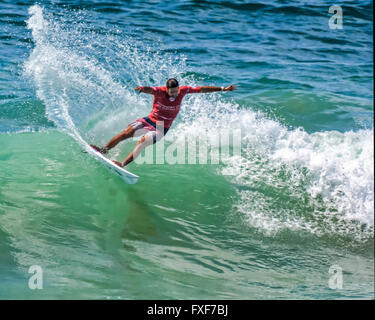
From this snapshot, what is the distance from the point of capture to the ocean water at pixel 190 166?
5.75 metres

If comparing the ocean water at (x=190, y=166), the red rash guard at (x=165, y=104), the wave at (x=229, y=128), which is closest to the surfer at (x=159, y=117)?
the red rash guard at (x=165, y=104)

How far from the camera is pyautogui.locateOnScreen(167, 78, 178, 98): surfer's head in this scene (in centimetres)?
777

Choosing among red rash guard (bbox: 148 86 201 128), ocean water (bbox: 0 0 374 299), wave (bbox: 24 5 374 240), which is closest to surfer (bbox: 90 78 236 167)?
red rash guard (bbox: 148 86 201 128)

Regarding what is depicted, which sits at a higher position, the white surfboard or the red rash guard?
the red rash guard

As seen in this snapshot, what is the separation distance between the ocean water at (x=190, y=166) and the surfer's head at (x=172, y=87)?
162cm

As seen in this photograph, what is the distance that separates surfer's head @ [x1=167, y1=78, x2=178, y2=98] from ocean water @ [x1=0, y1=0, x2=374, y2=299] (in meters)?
1.62

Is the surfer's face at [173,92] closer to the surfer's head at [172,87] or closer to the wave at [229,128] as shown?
the surfer's head at [172,87]

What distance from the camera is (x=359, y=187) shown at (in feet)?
26.1

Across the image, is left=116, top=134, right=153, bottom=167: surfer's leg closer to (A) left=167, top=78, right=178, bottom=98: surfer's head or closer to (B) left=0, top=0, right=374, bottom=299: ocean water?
(B) left=0, top=0, right=374, bottom=299: ocean water

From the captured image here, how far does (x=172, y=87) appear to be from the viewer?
25.5ft

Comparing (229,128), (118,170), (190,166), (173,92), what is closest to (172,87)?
(173,92)
